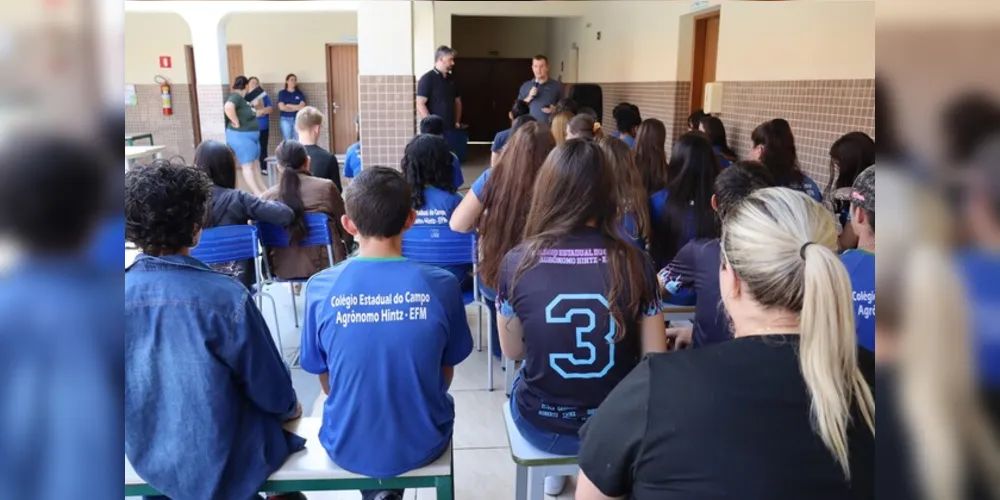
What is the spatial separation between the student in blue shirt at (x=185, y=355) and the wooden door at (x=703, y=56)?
228 inches

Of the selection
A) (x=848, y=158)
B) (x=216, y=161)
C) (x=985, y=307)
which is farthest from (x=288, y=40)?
(x=985, y=307)

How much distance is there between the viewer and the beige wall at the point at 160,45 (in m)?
9.89

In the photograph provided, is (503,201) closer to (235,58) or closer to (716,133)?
(716,133)

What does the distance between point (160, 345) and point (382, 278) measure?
1.56 ft

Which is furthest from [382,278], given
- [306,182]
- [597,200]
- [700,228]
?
[306,182]

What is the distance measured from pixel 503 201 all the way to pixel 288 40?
887cm

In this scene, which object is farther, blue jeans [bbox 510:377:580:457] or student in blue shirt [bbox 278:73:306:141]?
student in blue shirt [bbox 278:73:306:141]

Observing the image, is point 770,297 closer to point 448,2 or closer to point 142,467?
point 142,467

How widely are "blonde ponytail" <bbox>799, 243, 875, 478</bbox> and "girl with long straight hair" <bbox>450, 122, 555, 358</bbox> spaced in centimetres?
163

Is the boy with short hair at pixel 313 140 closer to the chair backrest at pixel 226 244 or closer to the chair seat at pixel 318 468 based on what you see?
the chair backrest at pixel 226 244

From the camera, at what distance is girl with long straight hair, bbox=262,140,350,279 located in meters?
3.12

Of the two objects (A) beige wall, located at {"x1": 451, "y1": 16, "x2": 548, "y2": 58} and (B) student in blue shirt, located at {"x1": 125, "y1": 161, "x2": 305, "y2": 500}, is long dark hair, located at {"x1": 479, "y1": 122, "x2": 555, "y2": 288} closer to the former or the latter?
(B) student in blue shirt, located at {"x1": 125, "y1": 161, "x2": 305, "y2": 500}

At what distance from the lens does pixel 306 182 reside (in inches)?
126

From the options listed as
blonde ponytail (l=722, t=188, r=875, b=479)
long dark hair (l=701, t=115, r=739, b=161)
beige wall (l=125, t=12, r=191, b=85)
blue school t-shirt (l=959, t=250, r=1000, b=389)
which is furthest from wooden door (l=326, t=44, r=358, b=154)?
blue school t-shirt (l=959, t=250, r=1000, b=389)
